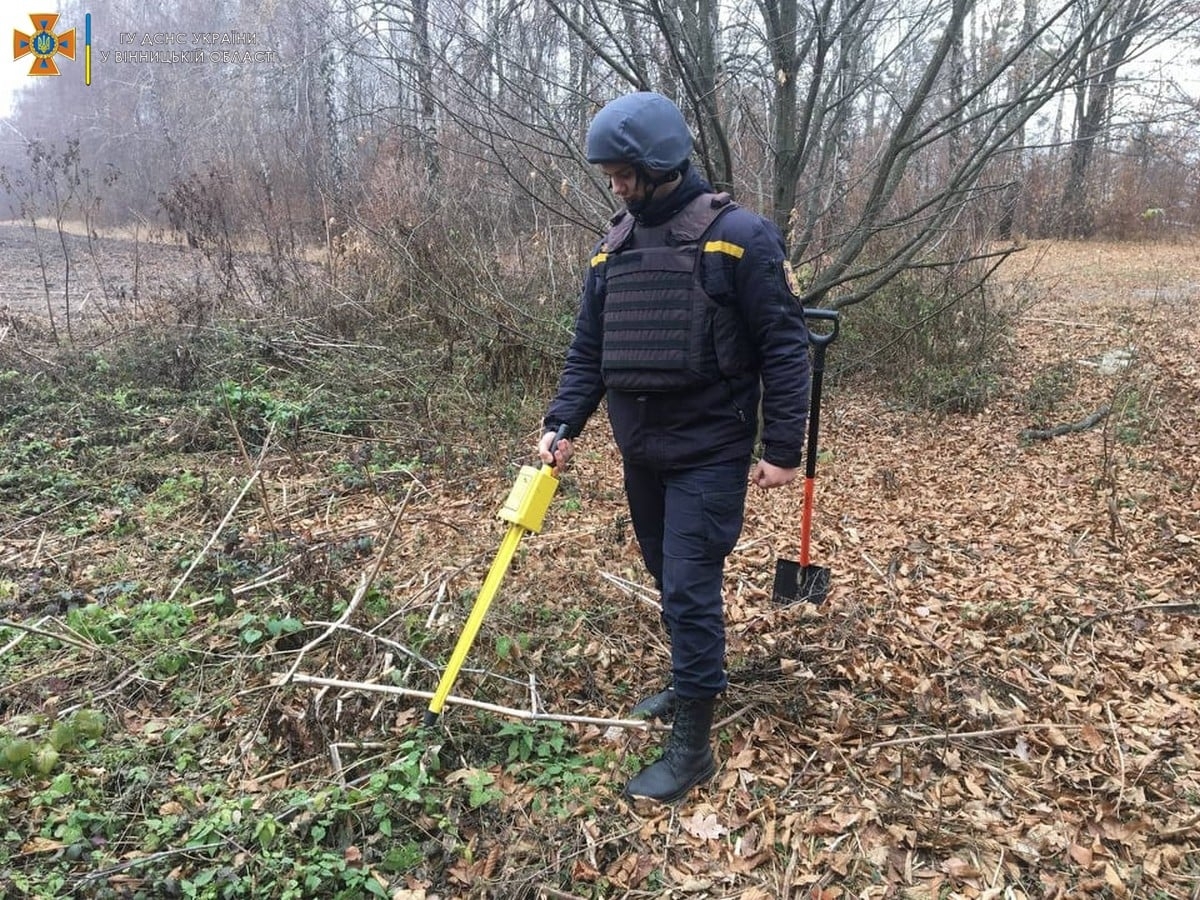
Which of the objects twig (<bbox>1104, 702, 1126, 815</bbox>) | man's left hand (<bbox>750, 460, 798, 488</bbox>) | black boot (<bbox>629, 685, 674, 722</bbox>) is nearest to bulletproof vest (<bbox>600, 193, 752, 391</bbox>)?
man's left hand (<bbox>750, 460, 798, 488</bbox>)

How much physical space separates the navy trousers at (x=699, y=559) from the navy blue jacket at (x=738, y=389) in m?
0.07

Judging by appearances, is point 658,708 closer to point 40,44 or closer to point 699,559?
point 699,559

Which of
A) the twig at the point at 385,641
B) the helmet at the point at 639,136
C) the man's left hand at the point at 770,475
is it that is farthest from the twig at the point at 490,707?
the helmet at the point at 639,136

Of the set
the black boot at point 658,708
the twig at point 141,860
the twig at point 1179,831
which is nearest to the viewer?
the twig at point 141,860

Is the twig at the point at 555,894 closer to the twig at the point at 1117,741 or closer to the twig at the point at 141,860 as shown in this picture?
the twig at the point at 141,860

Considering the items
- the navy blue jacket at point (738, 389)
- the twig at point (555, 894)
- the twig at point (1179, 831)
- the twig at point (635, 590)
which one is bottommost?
the twig at point (555, 894)

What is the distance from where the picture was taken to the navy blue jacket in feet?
7.59

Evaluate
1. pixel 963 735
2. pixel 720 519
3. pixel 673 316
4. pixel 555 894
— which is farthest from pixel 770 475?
pixel 555 894

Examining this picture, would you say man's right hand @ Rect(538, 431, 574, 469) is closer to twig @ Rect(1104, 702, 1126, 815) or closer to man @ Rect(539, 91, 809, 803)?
man @ Rect(539, 91, 809, 803)

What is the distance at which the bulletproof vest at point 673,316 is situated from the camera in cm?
235

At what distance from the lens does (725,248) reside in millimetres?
2312

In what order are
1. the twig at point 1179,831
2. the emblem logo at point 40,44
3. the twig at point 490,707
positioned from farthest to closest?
1. the emblem logo at point 40,44
2. the twig at point 490,707
3. the twig at point 1179,831

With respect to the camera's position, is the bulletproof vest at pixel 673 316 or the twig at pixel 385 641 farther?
the twig at pixel 385 641

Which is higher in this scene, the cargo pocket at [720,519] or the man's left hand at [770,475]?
the man's left hand at [770,475]
